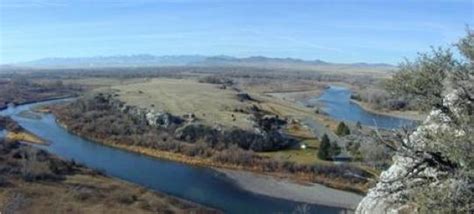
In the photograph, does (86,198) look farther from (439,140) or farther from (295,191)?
(439,140)

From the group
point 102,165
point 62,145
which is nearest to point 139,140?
point 62,145

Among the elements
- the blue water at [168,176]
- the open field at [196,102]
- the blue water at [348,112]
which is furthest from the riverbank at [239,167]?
the blue water at [348,112]

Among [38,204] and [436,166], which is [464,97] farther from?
[38,204]

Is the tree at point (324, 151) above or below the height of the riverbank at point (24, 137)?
above

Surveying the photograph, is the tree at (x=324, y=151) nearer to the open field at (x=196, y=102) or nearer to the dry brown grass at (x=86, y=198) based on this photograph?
the open field at (x=196, y=102)

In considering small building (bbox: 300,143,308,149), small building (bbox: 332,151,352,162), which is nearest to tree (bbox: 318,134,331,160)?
small building (bbox: 332,151,352,162)

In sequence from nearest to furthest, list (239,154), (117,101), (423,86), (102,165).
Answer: (423,86) < (102,165) < (239,154) < (117,101)
